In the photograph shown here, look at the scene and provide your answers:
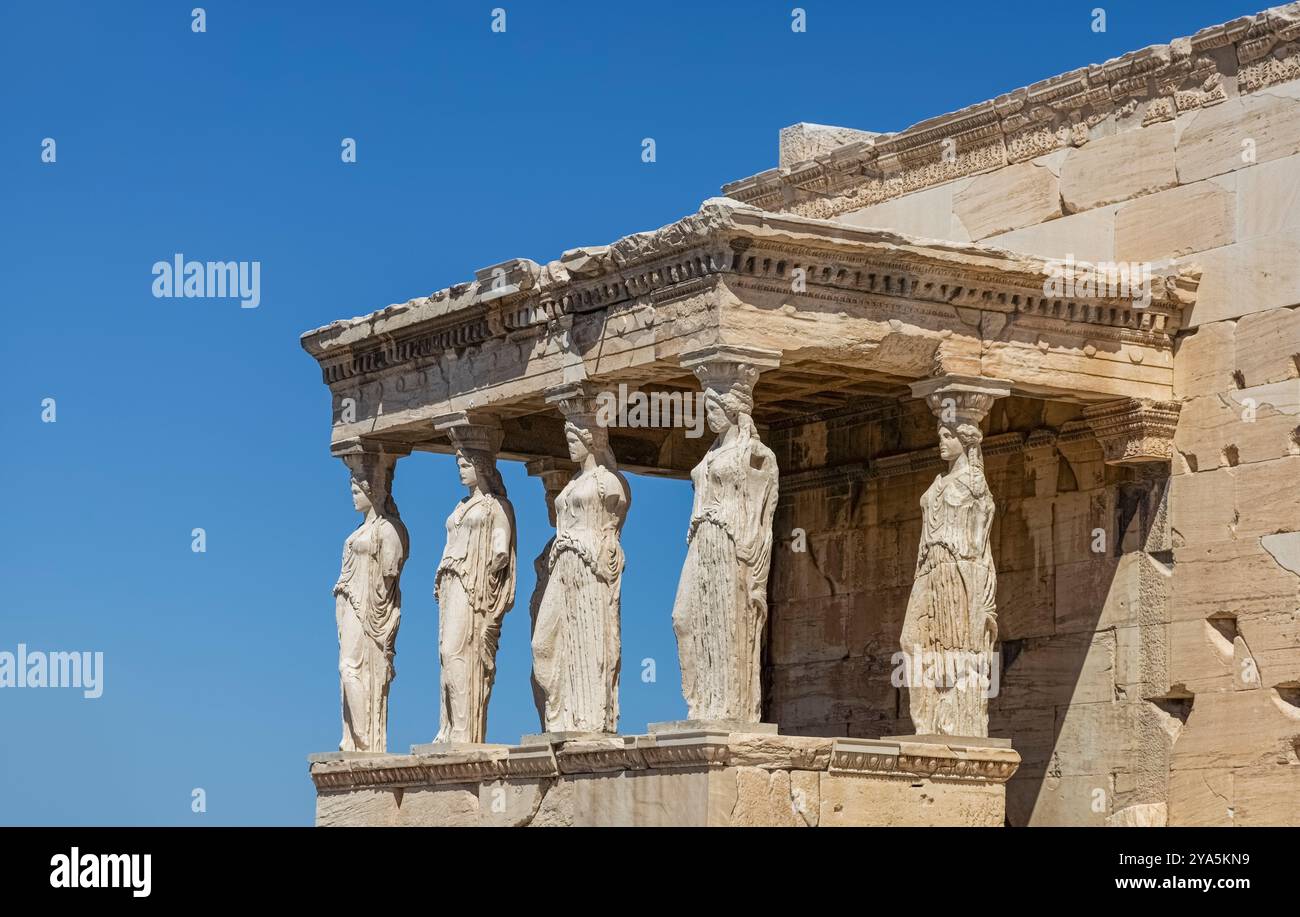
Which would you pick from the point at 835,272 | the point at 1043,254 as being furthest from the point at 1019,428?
the point at 835,272

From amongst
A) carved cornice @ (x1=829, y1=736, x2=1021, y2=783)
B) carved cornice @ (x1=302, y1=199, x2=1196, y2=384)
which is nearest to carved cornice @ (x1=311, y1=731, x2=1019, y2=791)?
carved cornice @ (x1=829, y1=736, x2=1021, y2=783)

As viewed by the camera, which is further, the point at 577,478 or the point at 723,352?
the point at 577,478

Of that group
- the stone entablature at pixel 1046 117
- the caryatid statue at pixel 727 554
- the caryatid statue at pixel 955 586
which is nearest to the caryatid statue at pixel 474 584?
the caryatid statue at pixel 727 554

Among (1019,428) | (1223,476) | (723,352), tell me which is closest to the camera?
(723,352)

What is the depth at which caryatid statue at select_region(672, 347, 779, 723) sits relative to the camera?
52.2 ft

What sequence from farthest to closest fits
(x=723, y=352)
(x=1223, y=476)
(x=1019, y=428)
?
1. (x=1019, y=428)
2. (x=1223, y=476)
3. (x=723, y=352)

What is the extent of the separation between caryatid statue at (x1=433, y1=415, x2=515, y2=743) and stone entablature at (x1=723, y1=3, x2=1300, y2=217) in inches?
153

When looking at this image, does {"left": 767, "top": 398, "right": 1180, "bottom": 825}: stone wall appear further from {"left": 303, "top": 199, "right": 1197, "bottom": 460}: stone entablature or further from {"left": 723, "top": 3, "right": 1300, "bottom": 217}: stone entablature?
{"left": 723, "top": 3, "right": 1300, "bottom": 217}: stone entablature

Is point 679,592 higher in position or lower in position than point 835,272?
lower

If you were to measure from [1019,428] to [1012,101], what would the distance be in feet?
7.55

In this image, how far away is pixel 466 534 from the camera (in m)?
18.4

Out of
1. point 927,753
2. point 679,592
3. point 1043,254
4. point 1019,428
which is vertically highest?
point 1043,254

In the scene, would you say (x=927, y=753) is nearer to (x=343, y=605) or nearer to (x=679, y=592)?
(x=679, y=592)

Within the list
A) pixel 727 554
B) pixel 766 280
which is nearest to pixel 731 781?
pixel 727 554
